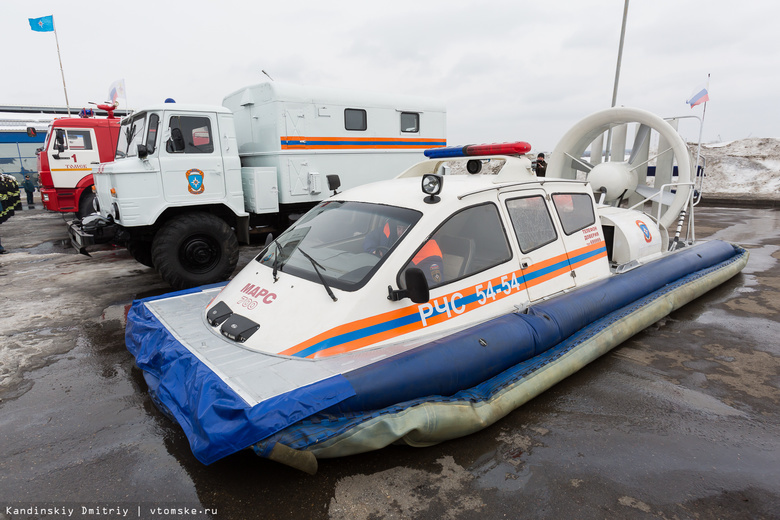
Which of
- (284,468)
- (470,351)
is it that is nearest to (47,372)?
(284,468)

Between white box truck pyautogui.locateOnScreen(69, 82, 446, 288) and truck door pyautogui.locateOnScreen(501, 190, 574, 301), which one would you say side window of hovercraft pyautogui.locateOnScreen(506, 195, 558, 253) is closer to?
truck door pyautogui.locateOnScreen(501, 190, 574, 301)

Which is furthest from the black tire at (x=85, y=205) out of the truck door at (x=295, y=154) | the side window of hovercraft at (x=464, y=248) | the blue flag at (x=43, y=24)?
the blue flag at (x=43, y=24)

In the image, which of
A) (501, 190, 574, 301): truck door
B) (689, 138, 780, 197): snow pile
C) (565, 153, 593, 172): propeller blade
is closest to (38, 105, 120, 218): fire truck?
(565, 153, 593, 172): propeller blade

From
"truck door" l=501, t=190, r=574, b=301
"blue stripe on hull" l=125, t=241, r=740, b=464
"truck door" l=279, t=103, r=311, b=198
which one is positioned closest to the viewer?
"blue stripe on hull" l=125, t=241, r=740, b=464

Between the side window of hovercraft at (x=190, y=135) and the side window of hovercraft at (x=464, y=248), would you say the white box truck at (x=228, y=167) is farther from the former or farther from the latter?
the side window of hovercraft at (x=464, y=248)

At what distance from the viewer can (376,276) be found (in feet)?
10.5

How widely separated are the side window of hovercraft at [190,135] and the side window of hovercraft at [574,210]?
16.5 ft

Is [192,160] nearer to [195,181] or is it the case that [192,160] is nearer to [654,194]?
[195,181]

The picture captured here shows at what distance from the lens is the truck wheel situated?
6.53m

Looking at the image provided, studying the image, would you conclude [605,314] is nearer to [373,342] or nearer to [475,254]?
[475,254]

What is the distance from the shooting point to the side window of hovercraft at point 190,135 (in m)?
6.61

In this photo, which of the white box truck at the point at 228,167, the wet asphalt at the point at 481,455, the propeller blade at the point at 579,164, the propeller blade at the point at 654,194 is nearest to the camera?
the wet asphalt at the point at 481,455

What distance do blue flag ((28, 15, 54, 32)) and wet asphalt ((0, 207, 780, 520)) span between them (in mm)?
20879

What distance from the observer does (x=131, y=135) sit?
718 cm
